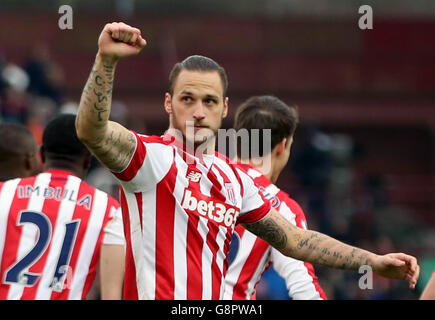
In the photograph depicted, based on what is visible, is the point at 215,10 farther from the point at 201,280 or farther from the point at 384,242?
the point at 201,280

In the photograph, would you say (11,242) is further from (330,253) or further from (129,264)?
(330,253)

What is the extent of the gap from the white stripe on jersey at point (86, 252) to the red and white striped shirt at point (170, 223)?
1022 mm

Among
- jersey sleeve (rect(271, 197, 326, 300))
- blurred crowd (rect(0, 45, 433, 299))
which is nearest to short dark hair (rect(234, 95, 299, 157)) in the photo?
jersey sleeve (rect(271, 197, 326, 300))

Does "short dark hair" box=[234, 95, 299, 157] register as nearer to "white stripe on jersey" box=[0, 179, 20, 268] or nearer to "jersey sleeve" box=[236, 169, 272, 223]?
"jersey sleeve" box=[236, 169, 272, 223]

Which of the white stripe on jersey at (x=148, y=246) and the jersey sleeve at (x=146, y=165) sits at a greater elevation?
A: the jersey sleeve at (x=146, y=165)

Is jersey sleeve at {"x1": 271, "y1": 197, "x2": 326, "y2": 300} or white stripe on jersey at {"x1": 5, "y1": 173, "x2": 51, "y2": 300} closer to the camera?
white stripe on jersey at {"x1": 5, "y1": 173, "x2": 51, "y2": 300}

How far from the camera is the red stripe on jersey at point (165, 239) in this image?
402 cm

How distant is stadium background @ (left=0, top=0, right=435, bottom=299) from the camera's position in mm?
21094

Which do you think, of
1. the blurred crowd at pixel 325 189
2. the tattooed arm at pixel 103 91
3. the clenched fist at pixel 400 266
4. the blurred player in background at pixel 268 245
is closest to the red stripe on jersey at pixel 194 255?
the tattooed arm at pixel 103 91

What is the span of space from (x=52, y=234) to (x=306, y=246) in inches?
56.5

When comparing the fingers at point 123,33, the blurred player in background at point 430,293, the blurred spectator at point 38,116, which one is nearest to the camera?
the fingers at point 123,33

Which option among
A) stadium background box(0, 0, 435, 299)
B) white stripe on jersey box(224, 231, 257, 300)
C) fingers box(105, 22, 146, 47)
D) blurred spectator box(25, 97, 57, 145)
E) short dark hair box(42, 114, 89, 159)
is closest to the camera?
fingers box(105, 22, 146, 47)

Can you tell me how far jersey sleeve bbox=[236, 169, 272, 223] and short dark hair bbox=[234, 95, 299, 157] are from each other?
1.24 metres

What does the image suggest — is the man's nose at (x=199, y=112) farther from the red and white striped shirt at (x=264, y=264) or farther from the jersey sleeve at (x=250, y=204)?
the red and white striped shirt at (x=264, y=264)
